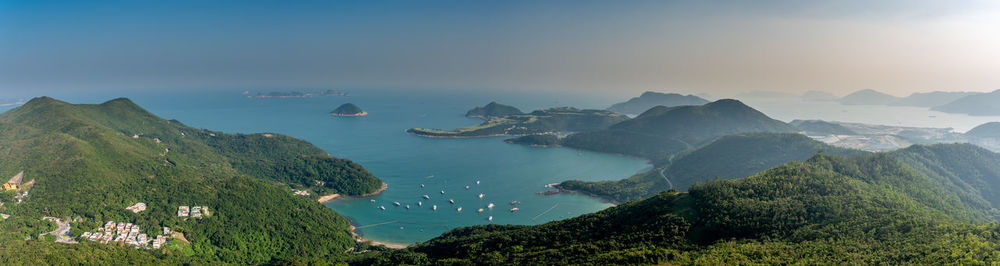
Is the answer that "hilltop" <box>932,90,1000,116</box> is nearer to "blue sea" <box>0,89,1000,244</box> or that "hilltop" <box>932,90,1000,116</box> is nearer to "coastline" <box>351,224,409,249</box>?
"blue sea" <box>0,89,1000,244</box>

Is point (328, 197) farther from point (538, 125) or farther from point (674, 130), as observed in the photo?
point (674, 130)

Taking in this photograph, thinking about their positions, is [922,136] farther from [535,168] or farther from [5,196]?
[5,196]

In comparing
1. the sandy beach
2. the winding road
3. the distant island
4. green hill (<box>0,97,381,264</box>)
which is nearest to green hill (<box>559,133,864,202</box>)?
the sandy beach

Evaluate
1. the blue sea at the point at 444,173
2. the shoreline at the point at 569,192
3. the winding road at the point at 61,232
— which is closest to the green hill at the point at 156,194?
the winding road at the point at 61,232

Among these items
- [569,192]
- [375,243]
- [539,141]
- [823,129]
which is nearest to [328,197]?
[375,243]

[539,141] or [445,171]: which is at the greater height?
[539,141]

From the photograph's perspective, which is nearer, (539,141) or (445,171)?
(445,171)

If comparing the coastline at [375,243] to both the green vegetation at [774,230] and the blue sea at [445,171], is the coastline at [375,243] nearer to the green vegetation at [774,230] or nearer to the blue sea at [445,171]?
the blue sea at [445,171]

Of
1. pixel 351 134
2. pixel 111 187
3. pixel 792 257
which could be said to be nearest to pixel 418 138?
pixel 351 134
